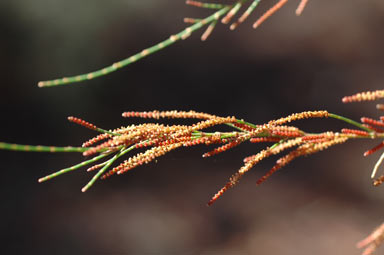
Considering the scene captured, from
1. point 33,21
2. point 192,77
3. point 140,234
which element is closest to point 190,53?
point 192,77

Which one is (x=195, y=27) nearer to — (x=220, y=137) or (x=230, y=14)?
(x=230, y=14)

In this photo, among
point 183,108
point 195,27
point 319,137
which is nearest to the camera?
point 195,27

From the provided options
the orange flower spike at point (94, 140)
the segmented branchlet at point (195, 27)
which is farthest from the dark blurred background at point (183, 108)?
the segmented branchlet at point (195, 27)

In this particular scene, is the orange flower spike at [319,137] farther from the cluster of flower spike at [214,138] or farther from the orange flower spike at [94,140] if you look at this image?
the orange flower spike at [94,140]

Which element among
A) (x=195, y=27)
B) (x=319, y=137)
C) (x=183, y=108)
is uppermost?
(x=183, y=108)

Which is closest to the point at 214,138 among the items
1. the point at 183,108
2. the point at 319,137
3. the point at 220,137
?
the point at 220,137

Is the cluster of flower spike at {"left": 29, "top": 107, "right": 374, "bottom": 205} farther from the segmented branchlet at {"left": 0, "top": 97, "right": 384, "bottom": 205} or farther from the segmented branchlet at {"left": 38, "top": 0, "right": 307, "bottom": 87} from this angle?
the segmented branchlet at {"left": 38, "top": 0, "right": 307, "bottom": 87}

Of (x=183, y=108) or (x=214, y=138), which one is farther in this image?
(x=183, y=108)

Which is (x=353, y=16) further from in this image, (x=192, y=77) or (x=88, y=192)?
(x=88, y=192)
